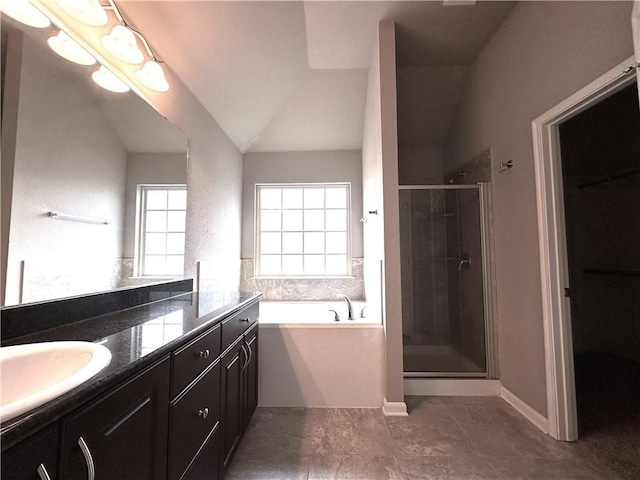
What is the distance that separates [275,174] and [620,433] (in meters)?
3.64

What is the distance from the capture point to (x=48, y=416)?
452mm

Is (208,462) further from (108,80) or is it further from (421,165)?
(421,165)

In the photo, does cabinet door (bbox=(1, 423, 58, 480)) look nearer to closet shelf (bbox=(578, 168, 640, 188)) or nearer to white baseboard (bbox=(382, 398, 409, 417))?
white baseboard (bbox=(382, 398, 409, 417))

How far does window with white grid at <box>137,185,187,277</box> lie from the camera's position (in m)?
1.57

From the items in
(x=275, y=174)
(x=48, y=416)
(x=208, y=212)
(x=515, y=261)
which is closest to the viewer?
(x=48, y=416)

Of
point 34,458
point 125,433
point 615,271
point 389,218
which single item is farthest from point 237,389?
point 615,271

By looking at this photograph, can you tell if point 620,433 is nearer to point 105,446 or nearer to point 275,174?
point 105,446

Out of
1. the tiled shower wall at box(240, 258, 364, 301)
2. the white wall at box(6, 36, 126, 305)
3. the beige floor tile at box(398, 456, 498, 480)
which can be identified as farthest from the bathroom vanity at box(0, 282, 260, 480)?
the tiled shower wall at box(240, 258, 364, 301)

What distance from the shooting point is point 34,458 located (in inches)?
17.7

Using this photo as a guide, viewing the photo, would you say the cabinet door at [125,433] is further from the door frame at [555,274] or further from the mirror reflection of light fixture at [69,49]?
the door frame at [555,274]

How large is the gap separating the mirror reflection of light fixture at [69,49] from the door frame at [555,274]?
2.46 meters

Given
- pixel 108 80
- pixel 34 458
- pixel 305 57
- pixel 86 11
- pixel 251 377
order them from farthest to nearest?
pixel 305 57 → pixel 251 377 → pixel 108 80 → pixel 86 11 → pixel 34 458

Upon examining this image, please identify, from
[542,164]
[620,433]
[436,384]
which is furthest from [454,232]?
[620,433]

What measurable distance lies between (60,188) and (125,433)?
96cm
